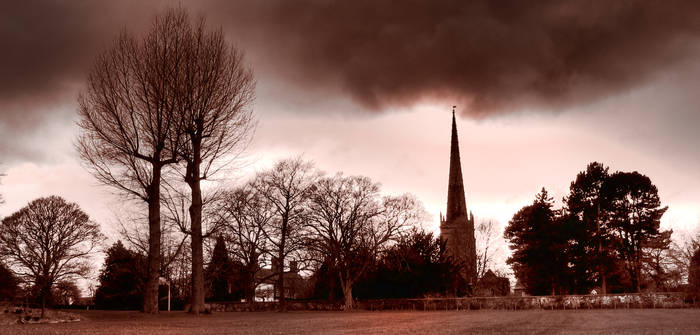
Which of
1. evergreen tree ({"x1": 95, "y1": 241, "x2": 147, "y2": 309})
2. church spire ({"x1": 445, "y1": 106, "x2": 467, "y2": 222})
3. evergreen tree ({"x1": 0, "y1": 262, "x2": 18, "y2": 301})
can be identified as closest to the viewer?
evergreen tree ({"x1": 0, "y1": 262, "x2": 18, "y2": 301})

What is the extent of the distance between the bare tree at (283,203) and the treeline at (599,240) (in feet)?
79.6

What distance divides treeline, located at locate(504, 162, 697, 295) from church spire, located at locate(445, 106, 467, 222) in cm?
3024

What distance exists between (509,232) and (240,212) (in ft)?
112

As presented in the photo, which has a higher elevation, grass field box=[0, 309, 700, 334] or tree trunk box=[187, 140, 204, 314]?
tree trunk box=[187, 140, 204, 314]

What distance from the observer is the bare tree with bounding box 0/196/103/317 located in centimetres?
4153

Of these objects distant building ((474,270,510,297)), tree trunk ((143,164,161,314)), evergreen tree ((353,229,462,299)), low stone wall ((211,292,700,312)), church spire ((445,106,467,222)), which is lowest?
distant building ((474,270,510,297))

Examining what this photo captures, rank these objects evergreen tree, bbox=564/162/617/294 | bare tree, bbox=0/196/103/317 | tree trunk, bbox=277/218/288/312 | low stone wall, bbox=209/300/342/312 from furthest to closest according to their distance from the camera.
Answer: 1. evergreen tree, bbox=564/162/617/294
2. low stone wall, bbox=209/300/342/312
3. tree trunk, bbox=277/218/288/312
4. bare tree, bbox=0/196/103/317

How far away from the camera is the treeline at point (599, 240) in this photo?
50.7 metres

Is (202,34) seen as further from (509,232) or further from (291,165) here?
(509,232)

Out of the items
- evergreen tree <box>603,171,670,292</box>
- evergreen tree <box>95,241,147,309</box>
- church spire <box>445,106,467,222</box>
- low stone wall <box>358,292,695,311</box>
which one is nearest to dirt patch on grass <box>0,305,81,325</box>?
evergreen tree <box>95,241,147,309</box>

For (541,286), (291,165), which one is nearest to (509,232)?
(541,286)

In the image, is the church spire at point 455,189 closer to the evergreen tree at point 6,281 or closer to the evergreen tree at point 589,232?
the evergreen tree at point 589,232

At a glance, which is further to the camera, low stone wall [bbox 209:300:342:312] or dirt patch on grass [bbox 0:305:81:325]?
low stone wall [bbox 209:300:342:312]

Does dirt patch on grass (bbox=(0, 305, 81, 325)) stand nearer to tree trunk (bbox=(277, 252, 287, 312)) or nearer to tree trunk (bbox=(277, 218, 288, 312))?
tree trunk (bbox=(277, 252, 287, 312))
